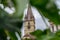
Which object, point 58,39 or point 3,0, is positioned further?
point 3,0

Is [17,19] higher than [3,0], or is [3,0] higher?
[3,0]

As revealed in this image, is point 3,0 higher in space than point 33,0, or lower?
higher

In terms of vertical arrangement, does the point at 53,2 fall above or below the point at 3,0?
below

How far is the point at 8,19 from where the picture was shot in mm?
200

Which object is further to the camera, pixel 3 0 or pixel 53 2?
pixel 3 0

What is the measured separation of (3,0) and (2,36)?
13cm

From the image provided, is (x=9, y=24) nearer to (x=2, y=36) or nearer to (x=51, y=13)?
(x=51, y=13)

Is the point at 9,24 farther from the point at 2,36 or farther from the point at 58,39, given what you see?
the point at 2,36

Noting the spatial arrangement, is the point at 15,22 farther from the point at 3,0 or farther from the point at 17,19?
the point at 3,0

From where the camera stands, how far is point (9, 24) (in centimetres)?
20

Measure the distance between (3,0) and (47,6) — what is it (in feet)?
1.03

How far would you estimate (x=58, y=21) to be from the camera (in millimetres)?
203

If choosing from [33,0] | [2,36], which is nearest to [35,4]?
[33,0]

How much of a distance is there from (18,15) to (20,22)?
2 cm
